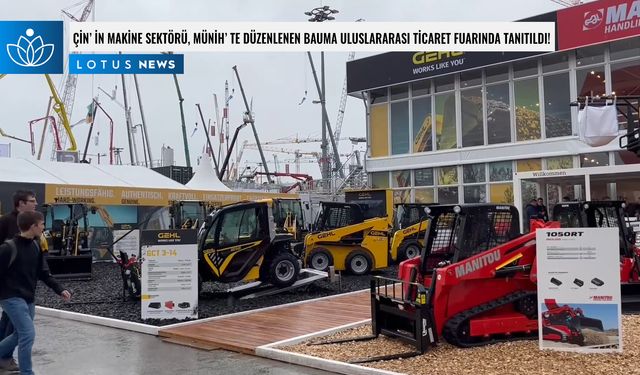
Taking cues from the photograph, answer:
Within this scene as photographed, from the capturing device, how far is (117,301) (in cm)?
1191

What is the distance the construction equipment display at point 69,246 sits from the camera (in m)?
17.2

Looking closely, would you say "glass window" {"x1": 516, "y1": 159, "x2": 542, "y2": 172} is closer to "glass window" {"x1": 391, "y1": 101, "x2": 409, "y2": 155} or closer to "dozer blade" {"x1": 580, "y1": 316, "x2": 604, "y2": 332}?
"glass window" {"x1": 391, "y1": 101, "x2": 409, "y2": 155}

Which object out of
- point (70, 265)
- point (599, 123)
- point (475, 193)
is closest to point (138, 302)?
point (70, 265)

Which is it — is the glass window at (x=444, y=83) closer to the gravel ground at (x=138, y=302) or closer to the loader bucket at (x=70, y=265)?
the gravel ground at (x=138, y=302)

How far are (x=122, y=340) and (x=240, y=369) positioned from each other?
2502mm

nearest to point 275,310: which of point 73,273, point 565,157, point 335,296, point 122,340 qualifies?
point 335,296

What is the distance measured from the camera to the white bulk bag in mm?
11320

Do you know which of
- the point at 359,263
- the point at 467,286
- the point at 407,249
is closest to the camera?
the point at 467,286

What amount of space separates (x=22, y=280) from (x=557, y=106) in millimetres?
19671

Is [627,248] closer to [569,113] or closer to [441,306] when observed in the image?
[441,306]

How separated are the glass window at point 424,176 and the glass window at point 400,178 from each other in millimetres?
340

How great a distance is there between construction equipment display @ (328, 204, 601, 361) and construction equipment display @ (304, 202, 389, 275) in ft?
26.0

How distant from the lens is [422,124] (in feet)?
83.6

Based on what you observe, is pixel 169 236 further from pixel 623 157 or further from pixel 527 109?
pixel 527 109
